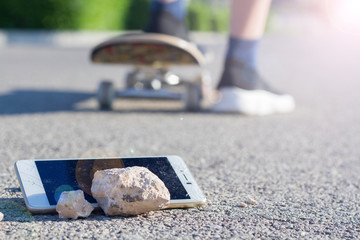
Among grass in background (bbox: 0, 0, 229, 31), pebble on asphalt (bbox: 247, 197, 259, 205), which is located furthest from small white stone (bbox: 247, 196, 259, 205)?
grass in background (bbox: 0, 0, 229, 31)

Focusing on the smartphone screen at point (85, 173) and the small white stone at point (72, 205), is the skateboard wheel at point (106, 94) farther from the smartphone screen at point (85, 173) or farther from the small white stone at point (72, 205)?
the small white stone at point (72, 205)

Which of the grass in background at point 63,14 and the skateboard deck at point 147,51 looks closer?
the skateboard deck at point 147,51

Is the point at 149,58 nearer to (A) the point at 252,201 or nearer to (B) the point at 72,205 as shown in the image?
(A) the point at 252,201

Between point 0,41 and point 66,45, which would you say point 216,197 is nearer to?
point 0,41

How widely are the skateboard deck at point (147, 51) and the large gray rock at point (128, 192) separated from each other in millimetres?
2119

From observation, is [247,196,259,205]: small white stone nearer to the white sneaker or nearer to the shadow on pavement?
the white sneaker

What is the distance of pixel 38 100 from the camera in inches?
183

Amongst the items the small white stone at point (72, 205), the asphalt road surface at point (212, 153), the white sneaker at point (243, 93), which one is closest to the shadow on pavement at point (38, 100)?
the asphalt road surface at point (212, 153)

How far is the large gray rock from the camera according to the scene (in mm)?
1765

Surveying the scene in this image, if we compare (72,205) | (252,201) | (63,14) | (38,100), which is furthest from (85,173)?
(63,14)

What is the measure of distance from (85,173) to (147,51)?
2168 millimetres

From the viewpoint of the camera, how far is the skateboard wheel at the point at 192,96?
4160 mm

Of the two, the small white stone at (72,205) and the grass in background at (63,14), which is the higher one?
the small white stone at (72,205)

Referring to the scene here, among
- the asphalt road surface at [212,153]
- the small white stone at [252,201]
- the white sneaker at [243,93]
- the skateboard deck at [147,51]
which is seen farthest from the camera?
the white sneaker at [243,93]
